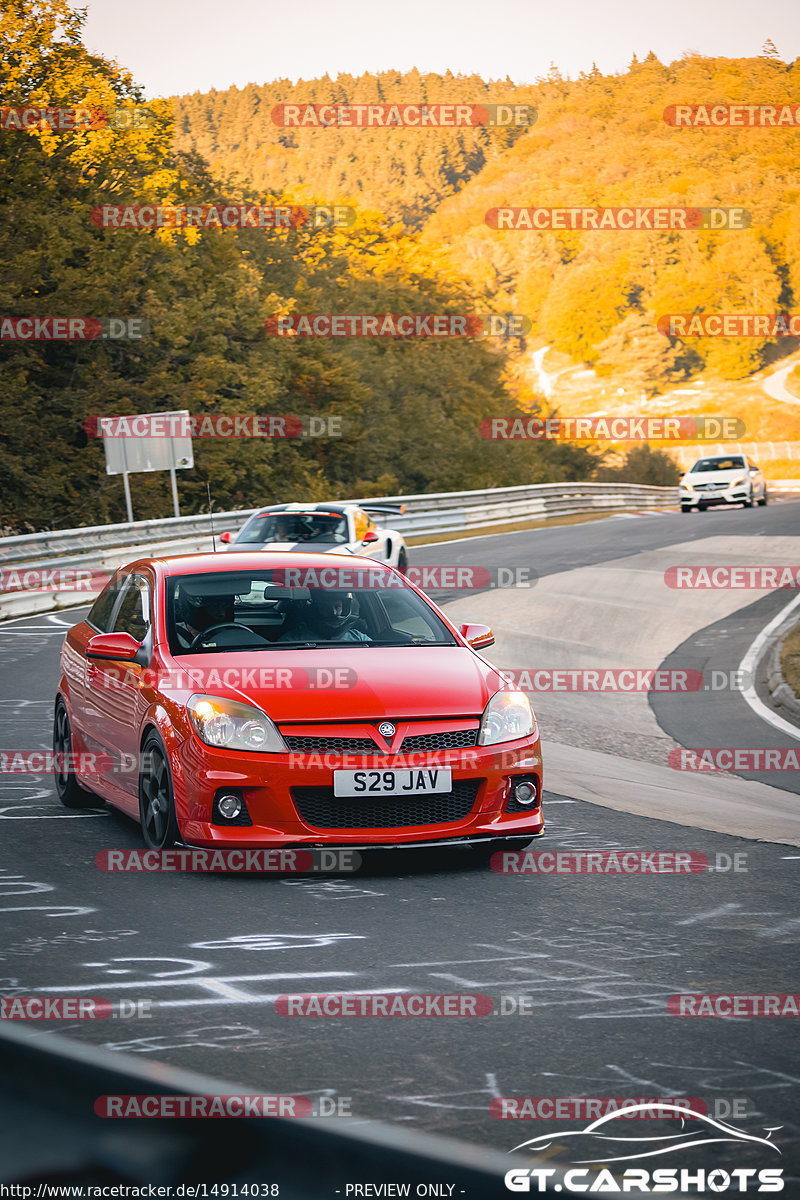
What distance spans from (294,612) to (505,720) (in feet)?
5.07

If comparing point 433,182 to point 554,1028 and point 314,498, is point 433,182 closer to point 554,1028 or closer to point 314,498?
point 314,498

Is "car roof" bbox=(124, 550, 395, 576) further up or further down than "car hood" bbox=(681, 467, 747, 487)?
further up

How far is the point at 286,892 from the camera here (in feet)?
20.4

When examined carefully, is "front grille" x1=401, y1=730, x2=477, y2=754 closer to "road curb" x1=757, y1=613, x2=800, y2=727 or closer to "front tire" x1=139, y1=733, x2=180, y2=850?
"front tire" x1=139, y1=733, x2=180, y2=850

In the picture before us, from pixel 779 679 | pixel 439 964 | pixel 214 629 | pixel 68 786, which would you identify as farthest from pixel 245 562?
pixel 779 679

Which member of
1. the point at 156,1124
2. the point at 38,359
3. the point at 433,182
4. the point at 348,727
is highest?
the point at 433,182

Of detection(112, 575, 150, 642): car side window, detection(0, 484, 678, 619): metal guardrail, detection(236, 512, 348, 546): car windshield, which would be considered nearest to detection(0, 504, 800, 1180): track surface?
detection(112, 575, 150, 642): car side window

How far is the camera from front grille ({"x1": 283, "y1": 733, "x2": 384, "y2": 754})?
6418 millimetres

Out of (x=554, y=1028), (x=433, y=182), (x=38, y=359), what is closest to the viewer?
(x=554, y=1028)

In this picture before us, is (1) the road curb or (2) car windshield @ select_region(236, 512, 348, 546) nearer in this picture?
(1) the road curb

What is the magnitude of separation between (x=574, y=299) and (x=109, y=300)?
11730 centimetres

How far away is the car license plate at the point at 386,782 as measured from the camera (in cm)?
636

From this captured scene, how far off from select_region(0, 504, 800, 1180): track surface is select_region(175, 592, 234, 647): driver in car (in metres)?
1.17

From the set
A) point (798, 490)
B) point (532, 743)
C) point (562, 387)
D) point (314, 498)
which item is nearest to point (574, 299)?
point (562, 387)
